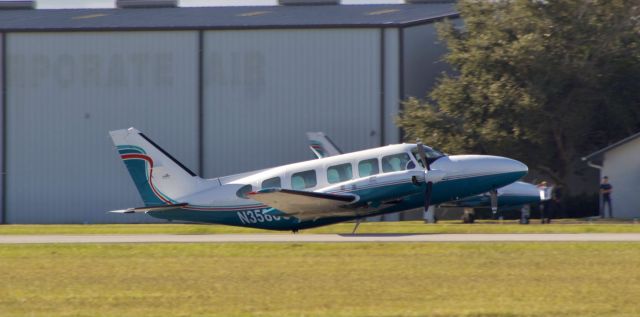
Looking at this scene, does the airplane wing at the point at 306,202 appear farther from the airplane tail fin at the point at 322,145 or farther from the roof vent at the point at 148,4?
the roof vent at the point at 148,4

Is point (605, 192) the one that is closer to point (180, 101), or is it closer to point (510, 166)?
point (510, 166)

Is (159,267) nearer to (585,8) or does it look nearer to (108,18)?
(585,8)

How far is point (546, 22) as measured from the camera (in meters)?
46.8

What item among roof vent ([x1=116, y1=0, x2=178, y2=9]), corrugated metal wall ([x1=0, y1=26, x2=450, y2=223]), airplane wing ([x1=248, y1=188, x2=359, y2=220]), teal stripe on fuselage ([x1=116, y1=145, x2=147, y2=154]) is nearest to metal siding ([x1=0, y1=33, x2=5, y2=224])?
corrugated metal wall ([x1=0, y1=26, x2=450, y2=223])

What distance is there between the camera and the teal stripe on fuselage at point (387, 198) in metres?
30.5

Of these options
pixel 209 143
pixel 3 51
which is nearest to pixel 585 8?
pixel 209 143

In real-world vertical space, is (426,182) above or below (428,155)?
below

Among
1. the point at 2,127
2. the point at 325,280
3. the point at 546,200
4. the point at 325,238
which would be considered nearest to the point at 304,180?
the point at 325,238

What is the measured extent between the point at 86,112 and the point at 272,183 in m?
21.7


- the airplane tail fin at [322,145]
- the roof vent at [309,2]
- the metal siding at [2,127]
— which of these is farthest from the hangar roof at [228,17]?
the airplane tail fin at [322,145]

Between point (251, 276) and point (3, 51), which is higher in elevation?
point (3, 51)

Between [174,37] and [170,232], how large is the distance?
58.7 ft

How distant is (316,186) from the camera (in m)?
31.6

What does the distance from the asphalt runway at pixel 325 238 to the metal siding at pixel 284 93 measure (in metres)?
18.1
